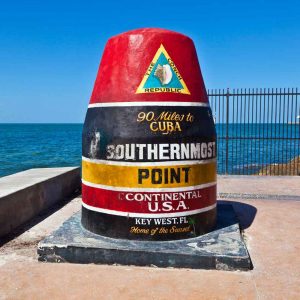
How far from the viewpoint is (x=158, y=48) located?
210 inches

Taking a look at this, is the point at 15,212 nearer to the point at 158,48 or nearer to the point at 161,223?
the point at 161,223

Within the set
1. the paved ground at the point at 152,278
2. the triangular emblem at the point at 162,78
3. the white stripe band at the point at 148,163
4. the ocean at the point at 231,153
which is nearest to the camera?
the paved ground at the point at 152,278

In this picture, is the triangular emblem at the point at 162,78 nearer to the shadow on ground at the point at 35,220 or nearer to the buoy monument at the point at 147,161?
the buoy monument at the point at 147,161

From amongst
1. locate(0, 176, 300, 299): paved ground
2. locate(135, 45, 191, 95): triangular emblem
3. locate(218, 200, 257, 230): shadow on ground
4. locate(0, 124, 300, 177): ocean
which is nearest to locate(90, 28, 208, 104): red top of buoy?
locate(135, 45, 191, 95): triangular emblem

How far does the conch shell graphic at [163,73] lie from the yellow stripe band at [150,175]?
1207 millimetres

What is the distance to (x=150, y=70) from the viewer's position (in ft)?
17.3

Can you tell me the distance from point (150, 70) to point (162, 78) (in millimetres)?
205

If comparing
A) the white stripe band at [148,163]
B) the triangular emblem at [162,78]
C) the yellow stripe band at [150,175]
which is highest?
the triangular emblem at [162,78]

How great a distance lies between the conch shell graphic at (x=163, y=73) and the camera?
207 inches

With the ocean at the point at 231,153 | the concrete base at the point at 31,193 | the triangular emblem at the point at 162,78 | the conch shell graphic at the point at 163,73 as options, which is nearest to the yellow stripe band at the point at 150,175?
the triangular emblem at the point at 162,78

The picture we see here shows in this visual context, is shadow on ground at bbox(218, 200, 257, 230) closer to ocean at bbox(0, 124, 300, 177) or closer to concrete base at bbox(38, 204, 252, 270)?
concrete base at bbox(38, 204, 252, 270)

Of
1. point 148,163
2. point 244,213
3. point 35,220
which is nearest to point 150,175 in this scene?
point 148,163

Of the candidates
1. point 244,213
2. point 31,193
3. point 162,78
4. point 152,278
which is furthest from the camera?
point 244,213

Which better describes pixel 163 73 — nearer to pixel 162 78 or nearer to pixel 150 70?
pixel 162 78
